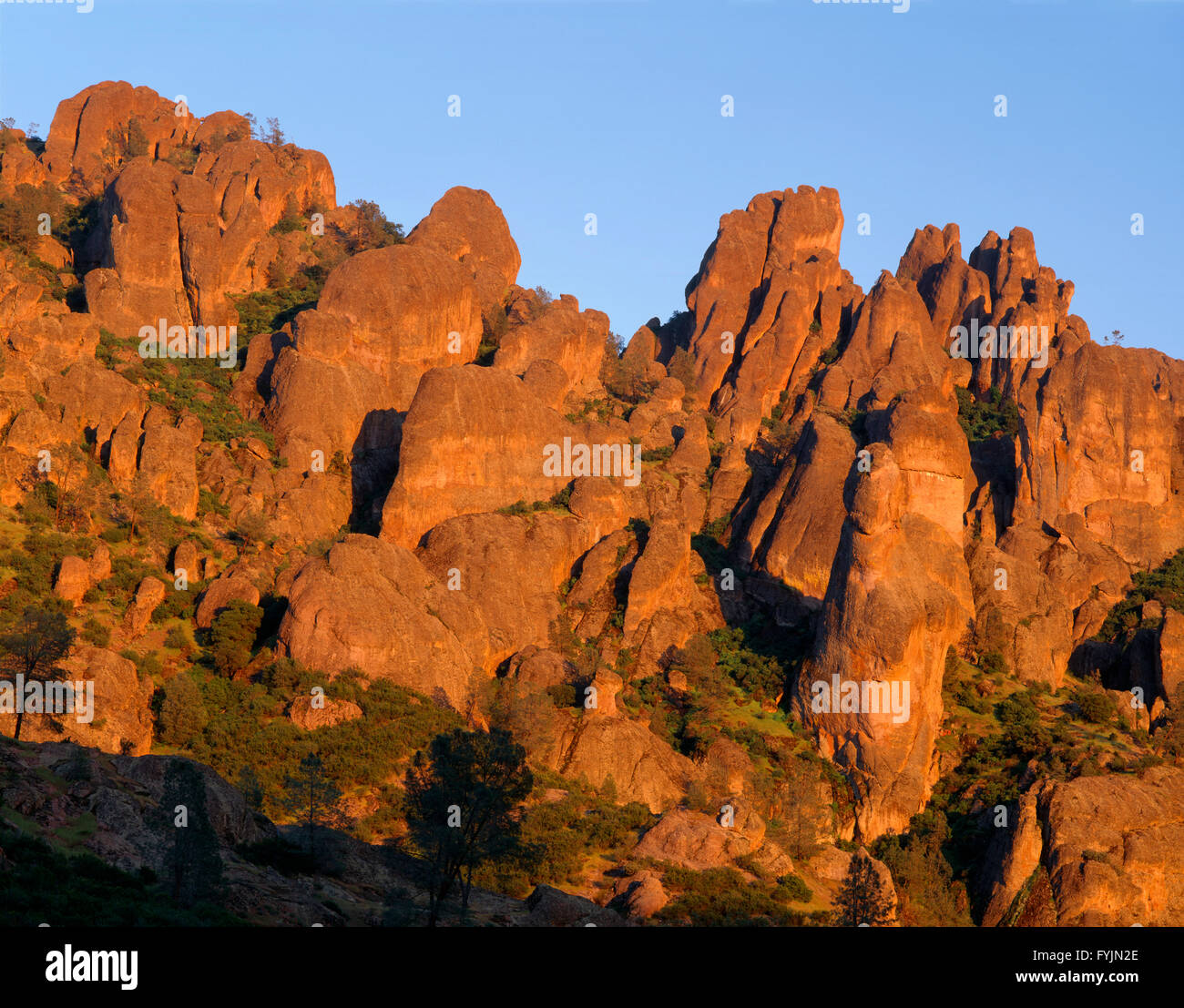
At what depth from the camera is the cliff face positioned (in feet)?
166

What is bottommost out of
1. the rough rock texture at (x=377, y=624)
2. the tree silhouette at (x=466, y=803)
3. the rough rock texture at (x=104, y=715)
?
the tree silhouette at (x=466, y=803)

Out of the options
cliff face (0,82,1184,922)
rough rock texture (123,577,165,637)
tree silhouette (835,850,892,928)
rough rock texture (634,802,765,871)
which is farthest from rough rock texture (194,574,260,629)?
tree silhouette (835,850,892,928)

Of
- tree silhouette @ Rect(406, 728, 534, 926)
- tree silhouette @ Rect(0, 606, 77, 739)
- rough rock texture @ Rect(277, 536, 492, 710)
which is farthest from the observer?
rough rock texture @ Rect(277, 536, 492, 710)

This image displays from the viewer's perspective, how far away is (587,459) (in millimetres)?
65938

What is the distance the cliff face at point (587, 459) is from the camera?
50.6m

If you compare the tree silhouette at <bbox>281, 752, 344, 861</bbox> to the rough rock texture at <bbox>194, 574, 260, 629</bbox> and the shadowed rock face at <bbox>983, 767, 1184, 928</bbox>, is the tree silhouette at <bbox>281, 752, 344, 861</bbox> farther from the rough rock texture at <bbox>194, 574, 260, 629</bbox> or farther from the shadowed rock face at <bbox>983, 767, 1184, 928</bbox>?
the shadowed rock face at <bbox>983, 767, 1184, 928</bbox>

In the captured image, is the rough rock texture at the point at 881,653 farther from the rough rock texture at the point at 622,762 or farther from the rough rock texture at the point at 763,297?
the rough rock texture at the point at 763,297

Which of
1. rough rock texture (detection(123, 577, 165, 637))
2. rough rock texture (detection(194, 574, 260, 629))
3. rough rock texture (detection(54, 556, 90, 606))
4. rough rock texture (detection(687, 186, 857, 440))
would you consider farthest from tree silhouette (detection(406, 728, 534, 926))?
rough rock texture (detection(687, 186, 857, 440))

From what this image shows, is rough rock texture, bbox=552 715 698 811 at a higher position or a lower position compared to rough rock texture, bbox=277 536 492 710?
lower

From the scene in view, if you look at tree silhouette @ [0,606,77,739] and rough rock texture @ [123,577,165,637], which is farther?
rough rock texture @ [123,577,165,637]

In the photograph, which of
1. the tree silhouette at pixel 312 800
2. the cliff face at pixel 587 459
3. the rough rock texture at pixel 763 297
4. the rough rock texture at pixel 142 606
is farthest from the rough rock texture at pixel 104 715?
the rough rock texture at pixel 763 297

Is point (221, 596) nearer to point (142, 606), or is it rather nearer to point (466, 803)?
point (142, 606)

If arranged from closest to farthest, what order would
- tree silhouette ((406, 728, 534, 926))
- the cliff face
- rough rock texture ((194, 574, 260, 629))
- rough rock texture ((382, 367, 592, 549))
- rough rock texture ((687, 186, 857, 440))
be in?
tree silhouette ((406, 728, 534, 926))
rough rock texture ((194, 574, 260, 629))
the cliff face
rough rock texture ((382, 367, 592, 549))
rough rock texture ((687, 186, 857, 440))

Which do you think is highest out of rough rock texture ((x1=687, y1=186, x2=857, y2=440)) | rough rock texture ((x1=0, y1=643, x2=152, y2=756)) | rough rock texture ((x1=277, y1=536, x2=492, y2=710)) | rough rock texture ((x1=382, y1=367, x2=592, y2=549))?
rough rock texture ((x1=687, y1=186, x2=857, y2=440))
